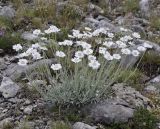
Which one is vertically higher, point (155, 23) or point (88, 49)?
point (88, 49)

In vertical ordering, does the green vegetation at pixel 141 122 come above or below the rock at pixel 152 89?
above

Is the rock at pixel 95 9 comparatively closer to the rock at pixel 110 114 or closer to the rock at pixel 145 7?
the rock at pixel 145 7

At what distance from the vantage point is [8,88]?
631cm

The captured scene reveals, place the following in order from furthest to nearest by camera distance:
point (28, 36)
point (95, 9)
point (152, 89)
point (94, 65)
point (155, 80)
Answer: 1. point (95, 9)
2. point (28, 36)
3. point (155, 80)
4. point (152, 89)
5. point (94, 65)

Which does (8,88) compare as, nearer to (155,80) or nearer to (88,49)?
(88,49)

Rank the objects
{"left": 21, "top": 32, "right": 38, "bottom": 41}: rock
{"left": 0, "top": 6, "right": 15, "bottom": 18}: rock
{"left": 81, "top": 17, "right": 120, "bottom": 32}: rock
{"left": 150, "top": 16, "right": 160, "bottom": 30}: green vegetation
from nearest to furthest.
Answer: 1. {"left": 21, "top": 32, "right": 38, "bottom": 41}: rock
2. {"left": 81, "top": 17, "right": 120, "bottom": 32}: rock
3. {"left": 0, "top": 6, "right": 15, "bottom": 18}: rock
4. {"left": 150, "top": 16, "right": 160, "bottom": 30}: green vegetation

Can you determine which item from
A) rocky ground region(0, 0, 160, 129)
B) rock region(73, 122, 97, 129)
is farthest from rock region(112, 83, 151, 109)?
rock region(73, 122, 97, 129)

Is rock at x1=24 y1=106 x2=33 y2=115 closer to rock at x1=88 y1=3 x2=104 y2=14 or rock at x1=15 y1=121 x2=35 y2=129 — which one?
rock at x1=15 y1=121 x2=35 y2=129

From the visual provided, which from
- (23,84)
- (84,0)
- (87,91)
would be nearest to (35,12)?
(84,0)

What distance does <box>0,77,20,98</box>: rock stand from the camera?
A: 6.21 metres

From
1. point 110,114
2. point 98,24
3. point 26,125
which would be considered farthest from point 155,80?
point 26,125

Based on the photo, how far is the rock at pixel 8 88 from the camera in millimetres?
6213

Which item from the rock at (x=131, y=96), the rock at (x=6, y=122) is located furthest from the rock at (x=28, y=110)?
the rock at (x=131, y=96)

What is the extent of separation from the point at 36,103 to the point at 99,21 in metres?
3.46
